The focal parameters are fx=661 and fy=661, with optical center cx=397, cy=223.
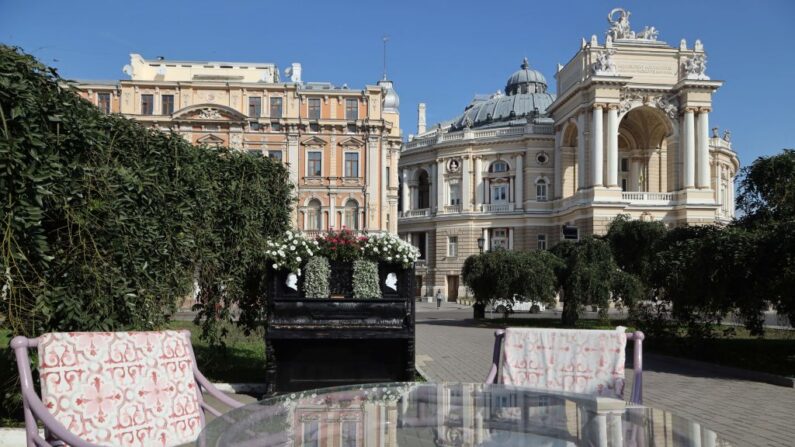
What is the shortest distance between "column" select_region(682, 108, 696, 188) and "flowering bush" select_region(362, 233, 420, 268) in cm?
4061

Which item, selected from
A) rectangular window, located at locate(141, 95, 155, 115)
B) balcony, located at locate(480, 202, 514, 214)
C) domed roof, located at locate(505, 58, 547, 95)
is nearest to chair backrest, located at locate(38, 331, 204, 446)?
rectangular window, located at locate(141, 95, 155, 115)

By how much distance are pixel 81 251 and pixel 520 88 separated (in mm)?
70786

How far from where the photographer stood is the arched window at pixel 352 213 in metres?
41.2

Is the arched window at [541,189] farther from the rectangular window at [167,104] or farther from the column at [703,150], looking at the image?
the rectangular window at [167,104]

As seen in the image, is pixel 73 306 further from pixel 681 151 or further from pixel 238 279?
pixel 681 151

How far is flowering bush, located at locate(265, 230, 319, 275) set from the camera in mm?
7707

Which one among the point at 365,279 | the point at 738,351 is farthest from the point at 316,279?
the point at 738,351

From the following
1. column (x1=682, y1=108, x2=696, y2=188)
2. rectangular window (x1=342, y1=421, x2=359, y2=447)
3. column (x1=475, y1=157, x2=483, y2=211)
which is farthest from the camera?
column (x1=475, y1=157, x2=483, y2=211)

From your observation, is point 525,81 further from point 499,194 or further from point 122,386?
point 122,386

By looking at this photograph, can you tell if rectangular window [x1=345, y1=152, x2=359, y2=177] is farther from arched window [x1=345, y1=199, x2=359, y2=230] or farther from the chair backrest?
the chair backrest

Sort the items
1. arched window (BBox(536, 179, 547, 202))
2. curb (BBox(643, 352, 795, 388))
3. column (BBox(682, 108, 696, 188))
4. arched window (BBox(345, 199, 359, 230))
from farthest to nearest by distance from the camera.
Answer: arched window (BBox(536, 179, 547, 202))
column (BBox(682, 108, 696, 188))
arched window (BBox(345, 199, 359, 230))
curb (BBox(643, 352, 795, 388))

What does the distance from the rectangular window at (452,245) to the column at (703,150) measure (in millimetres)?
19299

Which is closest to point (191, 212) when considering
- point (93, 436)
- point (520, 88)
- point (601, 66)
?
point (93, 436)

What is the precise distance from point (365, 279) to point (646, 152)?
45.7m
